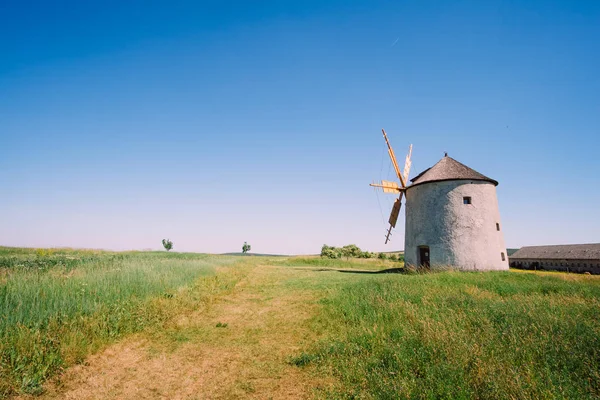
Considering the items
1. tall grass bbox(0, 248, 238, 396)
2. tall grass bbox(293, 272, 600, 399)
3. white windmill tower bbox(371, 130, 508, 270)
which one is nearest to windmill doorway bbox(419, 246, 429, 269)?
white windmill tower bbox(371, 130, 508, 270)

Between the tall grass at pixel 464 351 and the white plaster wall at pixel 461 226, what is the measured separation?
32.1ft

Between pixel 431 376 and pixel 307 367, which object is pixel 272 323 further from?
pixel 431 376

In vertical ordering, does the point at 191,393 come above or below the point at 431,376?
below

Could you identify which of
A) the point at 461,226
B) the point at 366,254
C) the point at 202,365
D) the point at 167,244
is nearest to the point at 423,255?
the point at 461,226

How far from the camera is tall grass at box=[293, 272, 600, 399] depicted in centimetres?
368

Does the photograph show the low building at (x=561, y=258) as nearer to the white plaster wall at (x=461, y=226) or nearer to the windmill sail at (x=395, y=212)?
the white plaster wall at (x=461, y=226)

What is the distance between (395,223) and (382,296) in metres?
16.6

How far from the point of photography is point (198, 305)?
32.5ft

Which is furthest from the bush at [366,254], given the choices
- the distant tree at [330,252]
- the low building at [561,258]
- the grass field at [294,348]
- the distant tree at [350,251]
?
the grass field at [294,348]

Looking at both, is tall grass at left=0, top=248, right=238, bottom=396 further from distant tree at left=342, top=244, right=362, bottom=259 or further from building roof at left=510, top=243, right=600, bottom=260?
distant tree at left=342, top=244, right=362, bottom=259

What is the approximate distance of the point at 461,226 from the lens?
17.7m

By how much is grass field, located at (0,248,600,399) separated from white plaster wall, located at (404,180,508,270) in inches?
364

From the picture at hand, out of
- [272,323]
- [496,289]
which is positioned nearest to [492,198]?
[496,289]

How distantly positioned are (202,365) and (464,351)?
15.8ft
